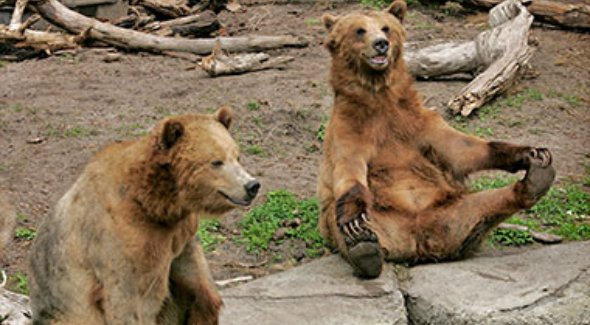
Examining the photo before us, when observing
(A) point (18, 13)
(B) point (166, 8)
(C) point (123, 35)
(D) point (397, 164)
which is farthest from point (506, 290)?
(B) point (166, 8)

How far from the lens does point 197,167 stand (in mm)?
4961

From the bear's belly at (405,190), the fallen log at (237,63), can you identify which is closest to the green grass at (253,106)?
the fallen log at (237,63)

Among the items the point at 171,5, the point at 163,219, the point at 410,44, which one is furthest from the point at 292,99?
the point at 163,219

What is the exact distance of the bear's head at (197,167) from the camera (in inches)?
195

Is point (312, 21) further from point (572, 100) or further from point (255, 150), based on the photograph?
point (255, 150)

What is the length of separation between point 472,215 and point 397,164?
2.11ft

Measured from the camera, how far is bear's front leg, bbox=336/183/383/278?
6465mm

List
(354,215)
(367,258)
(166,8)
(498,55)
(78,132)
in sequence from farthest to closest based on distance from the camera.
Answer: (166,8), (498,55), (78,132), (354,215), (367,258)

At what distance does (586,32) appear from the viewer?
1270 centimetres

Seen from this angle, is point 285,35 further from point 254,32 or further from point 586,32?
point 586,32

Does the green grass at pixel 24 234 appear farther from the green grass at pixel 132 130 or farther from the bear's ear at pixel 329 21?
the bear's ear at pixel 329 21

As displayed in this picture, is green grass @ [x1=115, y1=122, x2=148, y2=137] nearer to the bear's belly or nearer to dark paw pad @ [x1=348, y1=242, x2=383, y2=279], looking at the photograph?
the bear's belly

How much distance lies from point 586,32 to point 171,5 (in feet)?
16.8

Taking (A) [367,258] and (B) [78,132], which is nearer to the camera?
(A) [367,258]
